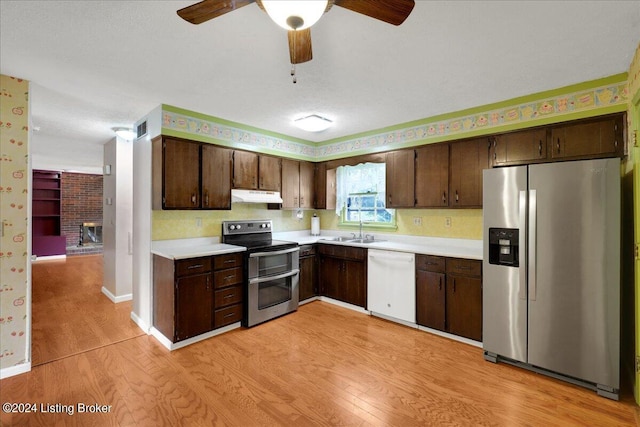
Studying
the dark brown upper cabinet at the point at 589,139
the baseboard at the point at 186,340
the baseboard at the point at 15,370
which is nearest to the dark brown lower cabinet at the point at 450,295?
the dark brown upper cabinet at the point at 589,139

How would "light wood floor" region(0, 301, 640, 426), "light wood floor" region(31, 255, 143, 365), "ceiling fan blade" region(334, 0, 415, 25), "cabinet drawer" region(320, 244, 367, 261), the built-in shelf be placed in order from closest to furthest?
"ceiling fan blade" region(334, 0, 415, 25)
"light wood floor" region(0, 301, 640, 426)
"light wood floor" region(31, 255, 143, 365)
"cabinet drawer" region(320, 244, 367, 261)
the built-in shelf

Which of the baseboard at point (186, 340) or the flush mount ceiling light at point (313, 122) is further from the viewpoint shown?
the flush mount ceiling light at point (313, 122)

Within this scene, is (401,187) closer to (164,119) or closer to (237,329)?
(237,329)

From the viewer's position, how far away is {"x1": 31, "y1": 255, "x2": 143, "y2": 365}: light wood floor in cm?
300

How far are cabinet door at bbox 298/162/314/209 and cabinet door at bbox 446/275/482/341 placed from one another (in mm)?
2520

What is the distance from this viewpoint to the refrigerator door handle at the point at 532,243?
2.50 metres

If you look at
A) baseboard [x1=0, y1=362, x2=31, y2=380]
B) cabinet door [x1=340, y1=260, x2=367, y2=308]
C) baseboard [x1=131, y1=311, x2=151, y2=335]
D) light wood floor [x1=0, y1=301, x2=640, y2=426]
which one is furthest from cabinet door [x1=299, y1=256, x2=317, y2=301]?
baseboard [x1=0, y1=362, x2=31, y2=380]

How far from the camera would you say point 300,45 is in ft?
5.38

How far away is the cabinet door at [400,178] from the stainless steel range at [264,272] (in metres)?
1.50

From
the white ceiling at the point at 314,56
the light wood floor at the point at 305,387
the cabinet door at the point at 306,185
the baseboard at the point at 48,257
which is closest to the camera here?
the white ceiling at the point at 314,56

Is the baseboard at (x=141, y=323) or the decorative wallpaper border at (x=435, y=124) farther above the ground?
the decorative wallpaper border at (x=435, y=124)

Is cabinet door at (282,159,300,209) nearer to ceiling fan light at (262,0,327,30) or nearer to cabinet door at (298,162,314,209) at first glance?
cabinet door at (298,162,314,209)

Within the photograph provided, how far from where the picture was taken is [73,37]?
1.95m

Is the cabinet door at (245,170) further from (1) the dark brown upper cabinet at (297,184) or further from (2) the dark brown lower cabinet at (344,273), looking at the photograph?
(2) the dark brown lower cabinet at (344,273)
